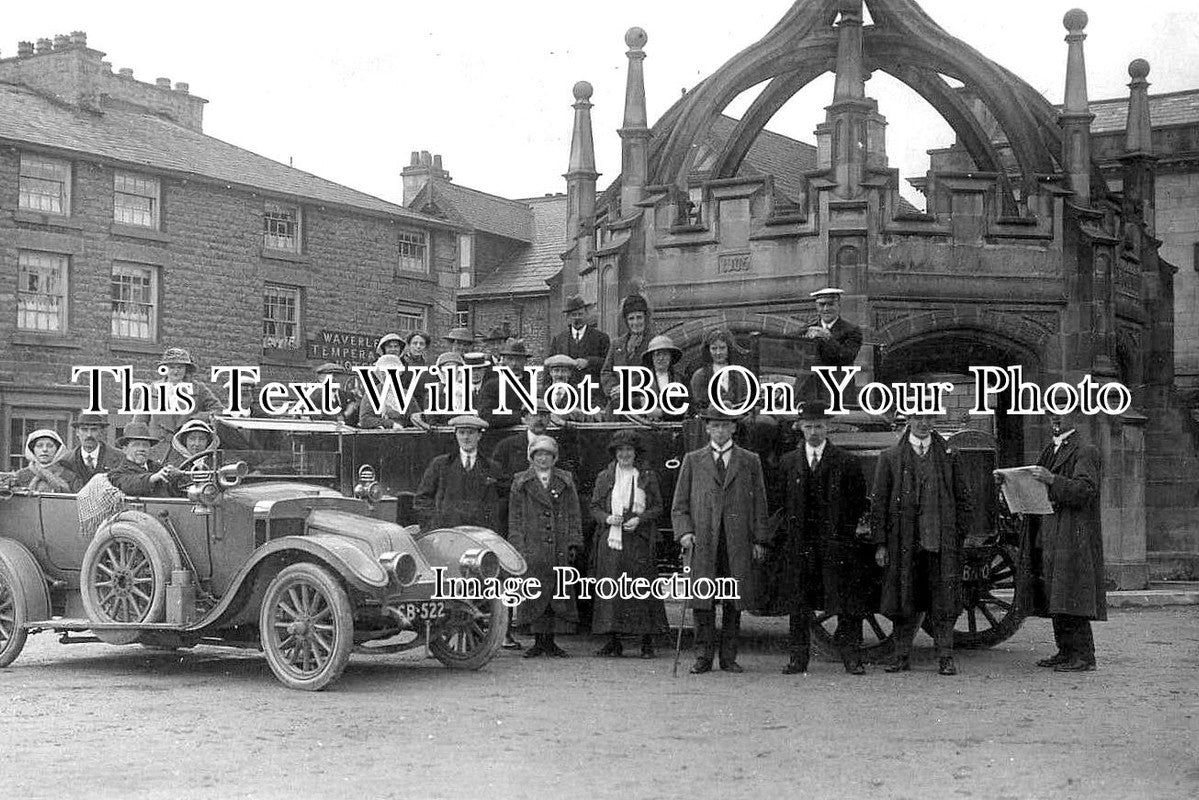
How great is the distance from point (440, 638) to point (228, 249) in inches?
829

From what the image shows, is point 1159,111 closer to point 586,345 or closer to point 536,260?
point 586,345

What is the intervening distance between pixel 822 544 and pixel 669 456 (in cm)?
178

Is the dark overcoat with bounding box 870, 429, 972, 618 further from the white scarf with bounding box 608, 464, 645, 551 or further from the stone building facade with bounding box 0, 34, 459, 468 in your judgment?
the stone building facade with bounding box 0, 34, 459, 468

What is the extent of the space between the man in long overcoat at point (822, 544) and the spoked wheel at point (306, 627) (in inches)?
124

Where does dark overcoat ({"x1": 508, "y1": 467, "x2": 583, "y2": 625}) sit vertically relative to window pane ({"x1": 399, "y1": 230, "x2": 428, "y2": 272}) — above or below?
below

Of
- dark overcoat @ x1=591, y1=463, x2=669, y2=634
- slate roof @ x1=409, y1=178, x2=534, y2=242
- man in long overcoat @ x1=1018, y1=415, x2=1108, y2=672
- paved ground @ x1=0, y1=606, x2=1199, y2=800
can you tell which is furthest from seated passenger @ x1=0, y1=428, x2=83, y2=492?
slate roof @ x1=409, y1=178, x2=534, y2=242

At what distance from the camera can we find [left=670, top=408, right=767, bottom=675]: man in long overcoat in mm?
10227

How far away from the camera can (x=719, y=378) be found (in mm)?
11258

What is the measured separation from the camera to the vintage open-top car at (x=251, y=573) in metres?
9.12

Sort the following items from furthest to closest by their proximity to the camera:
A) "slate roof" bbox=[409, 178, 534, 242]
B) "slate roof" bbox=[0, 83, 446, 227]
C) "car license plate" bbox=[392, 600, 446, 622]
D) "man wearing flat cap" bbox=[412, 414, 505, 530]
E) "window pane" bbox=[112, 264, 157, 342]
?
"slate roof" bbox=[409, 178, 534, 242] < "window pane" bbox=[112, 264, 157, 342] < "slate roof" bbox=[0, 83, 446, 227] < "man wearing flat cap" bbox=[412, 414, 505, 530] < "car license plate" bbox=[392, 600, 446, 622]

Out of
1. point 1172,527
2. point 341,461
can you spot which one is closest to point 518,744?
point 341,461

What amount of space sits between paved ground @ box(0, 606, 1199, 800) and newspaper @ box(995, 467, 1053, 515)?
3.80ft

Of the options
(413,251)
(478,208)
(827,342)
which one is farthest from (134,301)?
(827,342)

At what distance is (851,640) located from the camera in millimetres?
10305
